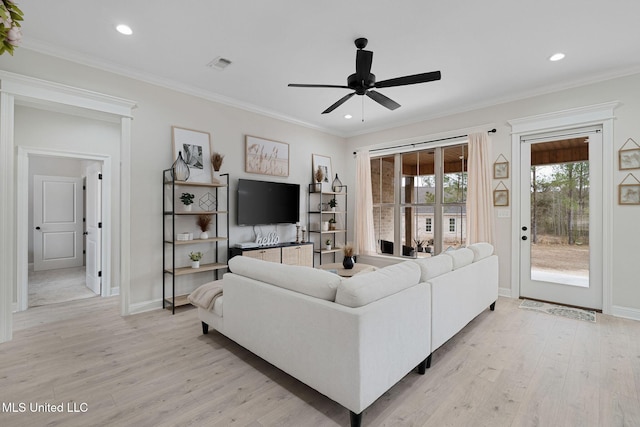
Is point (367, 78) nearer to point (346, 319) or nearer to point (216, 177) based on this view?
point (346, 319)

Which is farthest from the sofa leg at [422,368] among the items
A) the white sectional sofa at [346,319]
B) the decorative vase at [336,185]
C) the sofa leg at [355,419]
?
the decorative vase at [336,185]

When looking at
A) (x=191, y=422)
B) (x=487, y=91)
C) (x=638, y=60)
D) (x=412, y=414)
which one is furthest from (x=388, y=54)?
(x=191, y=422)

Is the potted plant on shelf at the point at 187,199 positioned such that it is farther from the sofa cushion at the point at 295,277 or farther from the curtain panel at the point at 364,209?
the curtain panel at the point at 364,209

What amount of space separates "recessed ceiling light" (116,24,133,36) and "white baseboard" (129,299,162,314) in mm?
2871

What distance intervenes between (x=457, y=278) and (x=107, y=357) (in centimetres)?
307

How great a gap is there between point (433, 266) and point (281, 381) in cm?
145

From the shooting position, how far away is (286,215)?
5199 mm

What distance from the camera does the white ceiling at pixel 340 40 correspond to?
2.47 meters

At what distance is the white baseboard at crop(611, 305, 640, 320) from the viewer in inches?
135

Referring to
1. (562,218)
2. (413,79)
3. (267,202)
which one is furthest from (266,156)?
(562,218)

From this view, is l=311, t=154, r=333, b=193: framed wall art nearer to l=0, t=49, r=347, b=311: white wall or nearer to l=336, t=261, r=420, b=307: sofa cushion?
l=0, t=49, r=347, b=311: white wall

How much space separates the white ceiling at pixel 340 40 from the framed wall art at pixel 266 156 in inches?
34.3

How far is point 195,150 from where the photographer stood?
4.10 meters

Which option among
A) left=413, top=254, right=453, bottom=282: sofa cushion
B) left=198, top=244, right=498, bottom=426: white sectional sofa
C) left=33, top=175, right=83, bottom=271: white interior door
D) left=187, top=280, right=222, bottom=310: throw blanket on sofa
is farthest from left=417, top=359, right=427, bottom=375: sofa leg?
left=33, top=175, right=83, bottom=271: white interior door
